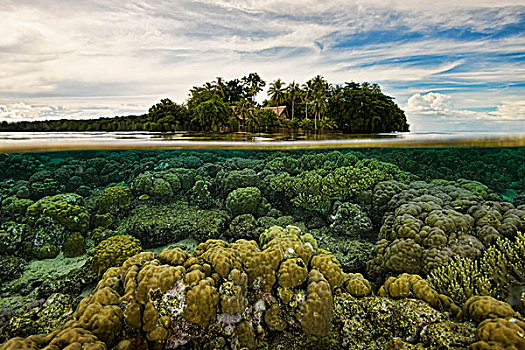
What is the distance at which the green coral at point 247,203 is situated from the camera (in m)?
9.97

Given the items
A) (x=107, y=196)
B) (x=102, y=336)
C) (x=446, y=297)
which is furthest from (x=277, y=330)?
(x=107, y=196)

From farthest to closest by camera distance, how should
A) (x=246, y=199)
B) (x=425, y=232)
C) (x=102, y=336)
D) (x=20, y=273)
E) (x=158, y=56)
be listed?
(x=158, y=56) → (x=246, y=199) → (x=20, y=273) → (x=425, y=232) → (x=102, y=336)

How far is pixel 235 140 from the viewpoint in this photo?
14.6 m

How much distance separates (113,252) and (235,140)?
344 inches

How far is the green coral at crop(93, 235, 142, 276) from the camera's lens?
280 inches

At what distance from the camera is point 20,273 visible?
7.59m

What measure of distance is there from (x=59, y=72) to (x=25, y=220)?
222 inches

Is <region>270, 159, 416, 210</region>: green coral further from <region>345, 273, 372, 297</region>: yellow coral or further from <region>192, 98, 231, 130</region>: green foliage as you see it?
<region>192, 98, 231, 130</region>: green foliage

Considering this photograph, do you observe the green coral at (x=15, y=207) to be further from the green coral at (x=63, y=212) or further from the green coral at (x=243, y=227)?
the green coral at (x=243, y=227)

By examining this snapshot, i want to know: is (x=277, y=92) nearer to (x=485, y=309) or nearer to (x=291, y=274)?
(x=291, y=274)

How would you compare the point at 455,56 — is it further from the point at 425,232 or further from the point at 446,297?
the point at 446,297

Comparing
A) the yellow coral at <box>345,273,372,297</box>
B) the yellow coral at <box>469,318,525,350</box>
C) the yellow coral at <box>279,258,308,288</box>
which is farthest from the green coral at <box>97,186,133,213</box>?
the yellow coral at <box>469,318,525,350</box>

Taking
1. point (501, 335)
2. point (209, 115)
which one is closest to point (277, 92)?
point (209, 115)

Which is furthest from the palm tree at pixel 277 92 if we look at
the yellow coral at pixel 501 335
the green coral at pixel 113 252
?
the yellow coral at pixel 501 335
